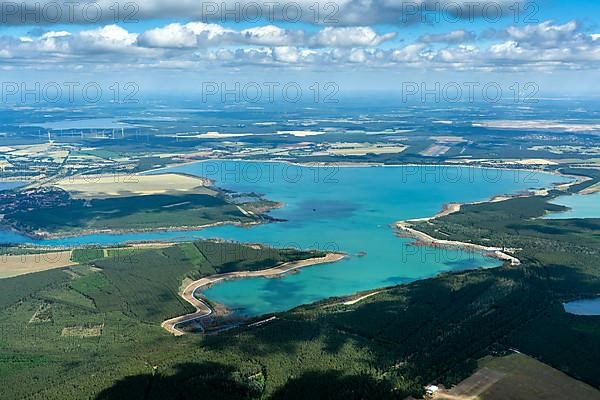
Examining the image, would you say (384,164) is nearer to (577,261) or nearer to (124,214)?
(124,214)

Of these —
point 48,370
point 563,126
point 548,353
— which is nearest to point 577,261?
point 548,353

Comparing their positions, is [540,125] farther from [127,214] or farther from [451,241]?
[127,214]

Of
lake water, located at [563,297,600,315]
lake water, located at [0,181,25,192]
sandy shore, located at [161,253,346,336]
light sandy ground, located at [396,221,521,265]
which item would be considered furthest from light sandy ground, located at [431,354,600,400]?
lake water, located at [0,181,25,192]

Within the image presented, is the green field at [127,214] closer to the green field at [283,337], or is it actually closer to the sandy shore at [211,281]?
the green field at [283,337]

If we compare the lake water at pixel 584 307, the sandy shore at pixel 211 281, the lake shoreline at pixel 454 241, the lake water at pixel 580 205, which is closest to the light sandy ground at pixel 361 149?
the lake shoreline at pixel 454 241

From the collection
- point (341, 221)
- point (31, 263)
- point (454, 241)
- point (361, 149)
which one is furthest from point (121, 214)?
point (361, 149)
